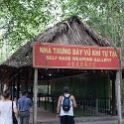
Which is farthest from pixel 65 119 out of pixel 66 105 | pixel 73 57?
pixel 73 57

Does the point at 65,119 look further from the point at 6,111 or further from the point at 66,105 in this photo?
the point at 6,111

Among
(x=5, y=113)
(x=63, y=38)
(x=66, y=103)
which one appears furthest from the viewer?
(x=63, y=38)

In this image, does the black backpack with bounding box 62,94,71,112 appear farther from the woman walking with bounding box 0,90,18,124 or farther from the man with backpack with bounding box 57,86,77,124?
the woman walking with bounding box 0,90,18,124

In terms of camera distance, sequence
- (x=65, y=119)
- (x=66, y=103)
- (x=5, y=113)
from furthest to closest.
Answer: (x=65, y=119) → (x=66, y=103) → (x=5, y=113)

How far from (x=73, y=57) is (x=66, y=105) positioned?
2591 mm

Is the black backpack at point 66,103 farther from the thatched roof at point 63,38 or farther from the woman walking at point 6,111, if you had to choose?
the thatched roof at point 63,38

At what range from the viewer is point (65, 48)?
8.53m

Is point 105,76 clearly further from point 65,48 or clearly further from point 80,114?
point 65,48

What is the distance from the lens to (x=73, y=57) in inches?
338

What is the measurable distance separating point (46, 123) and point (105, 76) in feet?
13.8

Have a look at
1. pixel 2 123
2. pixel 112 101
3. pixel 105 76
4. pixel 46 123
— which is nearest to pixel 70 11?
pixel 105 76

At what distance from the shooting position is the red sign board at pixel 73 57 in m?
8.24

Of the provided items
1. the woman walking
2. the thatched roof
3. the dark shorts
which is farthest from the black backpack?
the thatched roof

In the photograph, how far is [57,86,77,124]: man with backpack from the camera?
6375 millimetres
